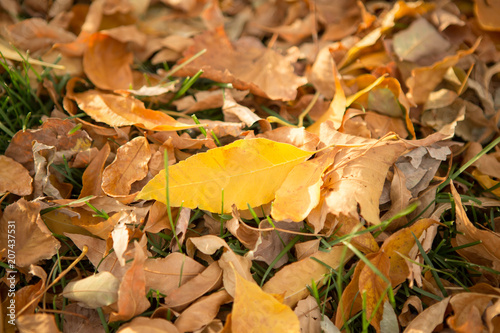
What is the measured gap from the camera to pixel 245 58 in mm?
1347

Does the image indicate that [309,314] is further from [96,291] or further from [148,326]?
[96,291]

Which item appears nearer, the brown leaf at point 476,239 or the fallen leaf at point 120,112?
the brown leaf at point 476,239

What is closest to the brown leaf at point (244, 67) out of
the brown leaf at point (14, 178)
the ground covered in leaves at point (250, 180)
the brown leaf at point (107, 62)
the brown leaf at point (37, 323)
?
the ground covered in leaves at point (250, 180)

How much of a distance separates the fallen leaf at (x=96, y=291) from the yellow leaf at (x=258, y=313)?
280 mm

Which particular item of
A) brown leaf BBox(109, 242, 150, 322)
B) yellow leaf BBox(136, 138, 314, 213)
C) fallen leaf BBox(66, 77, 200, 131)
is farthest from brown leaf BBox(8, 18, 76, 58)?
brown leaf BBox(109, 242, 150, 322)

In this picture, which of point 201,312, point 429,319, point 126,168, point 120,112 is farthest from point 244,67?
point 429,319

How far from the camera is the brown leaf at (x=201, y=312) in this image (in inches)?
33.3

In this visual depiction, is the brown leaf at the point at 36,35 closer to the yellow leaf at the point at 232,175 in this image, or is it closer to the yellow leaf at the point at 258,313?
the yellow leaf at the point at 232,175

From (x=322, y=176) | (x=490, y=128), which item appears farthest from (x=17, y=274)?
(x=490, y=128)

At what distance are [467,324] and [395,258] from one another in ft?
0.65

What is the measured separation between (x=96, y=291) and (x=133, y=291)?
98 mm

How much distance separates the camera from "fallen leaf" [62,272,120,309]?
843mm

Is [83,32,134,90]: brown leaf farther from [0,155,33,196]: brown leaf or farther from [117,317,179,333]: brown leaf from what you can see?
[117,317,179,333]: brown leaf

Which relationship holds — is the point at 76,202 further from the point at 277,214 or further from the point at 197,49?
the point at 197,49
